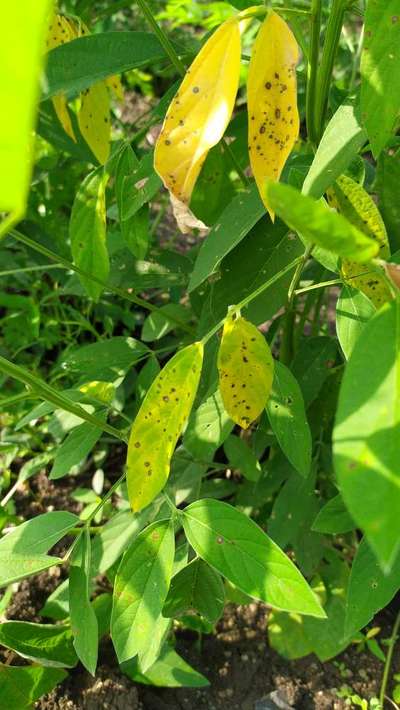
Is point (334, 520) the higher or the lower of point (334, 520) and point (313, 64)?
the lower

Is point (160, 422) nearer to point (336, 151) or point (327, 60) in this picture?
point (336, 151)

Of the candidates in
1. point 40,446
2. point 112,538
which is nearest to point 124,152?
point 112,538

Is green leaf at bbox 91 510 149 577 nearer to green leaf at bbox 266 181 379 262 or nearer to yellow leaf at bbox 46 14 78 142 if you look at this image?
yellow leaf at bbox 46 14 78 142

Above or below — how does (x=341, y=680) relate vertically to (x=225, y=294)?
below

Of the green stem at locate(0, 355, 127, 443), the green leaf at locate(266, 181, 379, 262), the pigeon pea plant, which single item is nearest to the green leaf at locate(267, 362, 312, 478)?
the pigeon pea plant

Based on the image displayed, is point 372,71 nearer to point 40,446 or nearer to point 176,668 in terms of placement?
point 176,668

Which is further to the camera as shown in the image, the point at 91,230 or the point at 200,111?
the point at 91,230

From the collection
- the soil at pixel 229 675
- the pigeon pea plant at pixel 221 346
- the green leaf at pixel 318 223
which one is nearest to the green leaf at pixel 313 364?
the pigeon pea plant at pixel 221 346

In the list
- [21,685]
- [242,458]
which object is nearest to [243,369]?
Answer: [242,458]
